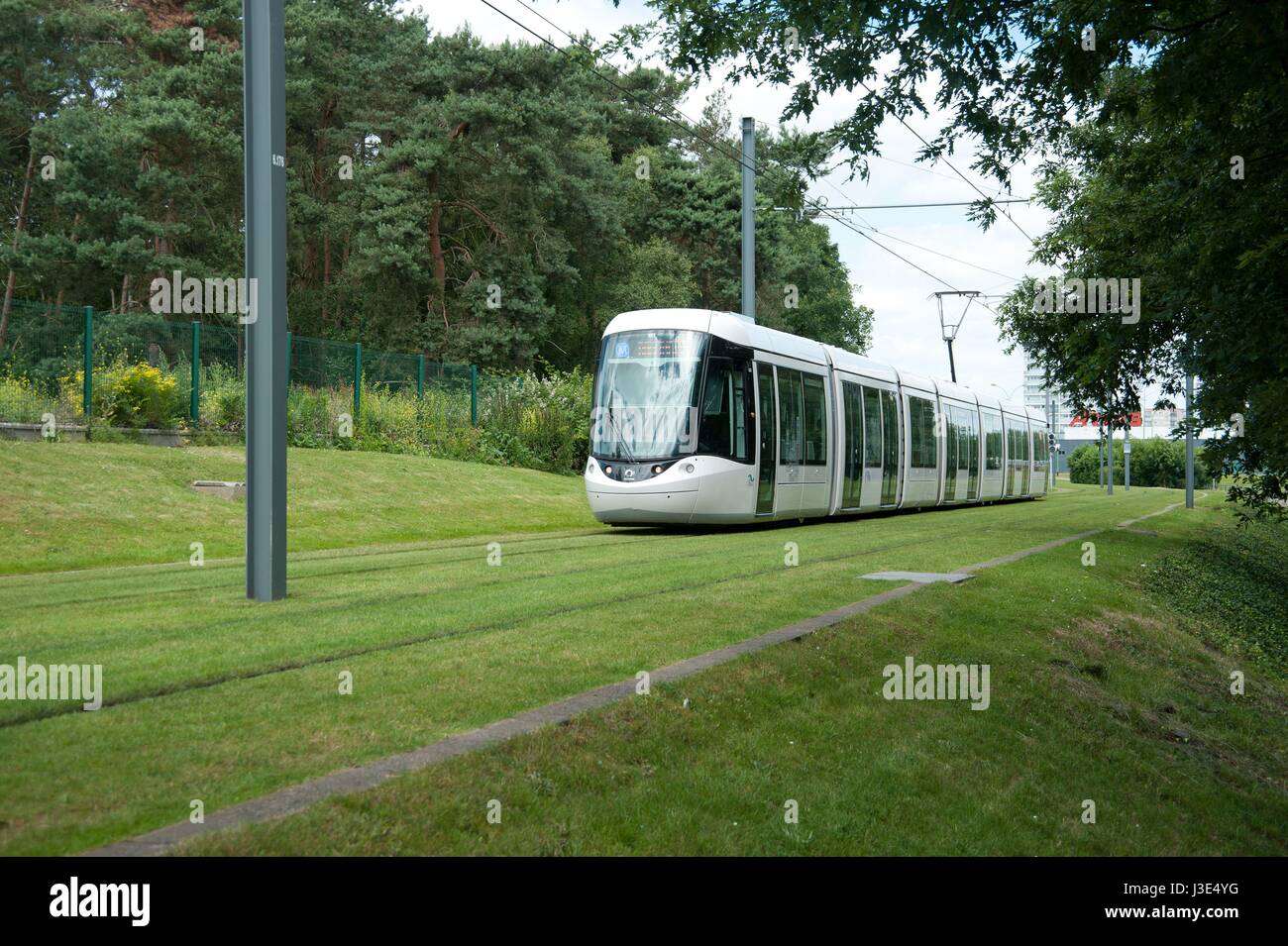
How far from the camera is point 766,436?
838 inches

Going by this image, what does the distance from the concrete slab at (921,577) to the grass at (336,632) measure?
333mm

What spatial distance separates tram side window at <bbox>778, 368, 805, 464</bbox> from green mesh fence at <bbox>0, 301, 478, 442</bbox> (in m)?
10.1

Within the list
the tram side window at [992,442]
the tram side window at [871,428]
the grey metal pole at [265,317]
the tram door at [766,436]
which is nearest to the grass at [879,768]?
the grey metal pole at [265,317]

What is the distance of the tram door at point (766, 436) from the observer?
69.3ft

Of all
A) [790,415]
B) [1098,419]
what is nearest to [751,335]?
[790,415]

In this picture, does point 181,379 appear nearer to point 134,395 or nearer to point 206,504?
point 134,395

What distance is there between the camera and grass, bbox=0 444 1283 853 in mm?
5215

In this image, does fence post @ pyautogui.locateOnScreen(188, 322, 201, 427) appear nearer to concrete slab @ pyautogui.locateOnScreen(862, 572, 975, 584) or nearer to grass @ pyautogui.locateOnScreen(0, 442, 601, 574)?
grass @ pyautogui.locateOnScreen(0, 442, 601, 574)

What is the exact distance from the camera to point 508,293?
46.5 metres

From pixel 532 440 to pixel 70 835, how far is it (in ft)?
95.9

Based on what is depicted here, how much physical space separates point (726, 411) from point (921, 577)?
690 cm

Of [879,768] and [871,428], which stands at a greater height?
[871,428]

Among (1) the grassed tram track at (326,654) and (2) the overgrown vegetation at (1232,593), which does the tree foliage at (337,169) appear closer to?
(2) the overgrown vegetation at (1232,593)
